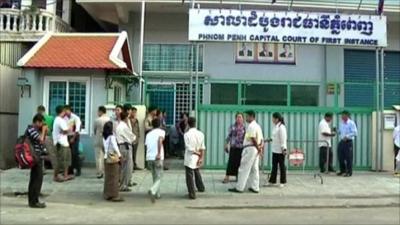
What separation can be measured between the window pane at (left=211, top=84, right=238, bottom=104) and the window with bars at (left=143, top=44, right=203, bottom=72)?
116 centimetres

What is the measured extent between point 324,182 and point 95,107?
22.3ft

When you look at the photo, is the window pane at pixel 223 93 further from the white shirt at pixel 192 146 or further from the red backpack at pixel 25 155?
the red backpack at pixel 25 155

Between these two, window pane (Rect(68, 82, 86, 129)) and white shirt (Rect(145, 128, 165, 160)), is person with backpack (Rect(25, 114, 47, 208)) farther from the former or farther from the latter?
window pane (Rect(68, 82, 86, 129))

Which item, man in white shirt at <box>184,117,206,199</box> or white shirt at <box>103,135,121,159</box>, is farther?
man in white shirt at <box>184,117,206,199</box>

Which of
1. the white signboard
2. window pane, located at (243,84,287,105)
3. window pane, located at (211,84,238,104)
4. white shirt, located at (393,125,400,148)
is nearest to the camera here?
the white signboard

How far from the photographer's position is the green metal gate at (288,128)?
56.4 feet

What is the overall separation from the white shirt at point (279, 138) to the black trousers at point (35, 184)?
5.36 meters

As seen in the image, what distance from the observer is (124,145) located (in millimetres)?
13289

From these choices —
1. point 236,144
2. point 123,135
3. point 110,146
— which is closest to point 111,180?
point 110,146

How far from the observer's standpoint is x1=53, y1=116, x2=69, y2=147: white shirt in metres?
14.6

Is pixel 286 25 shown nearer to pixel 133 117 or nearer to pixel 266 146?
pixel 266 146

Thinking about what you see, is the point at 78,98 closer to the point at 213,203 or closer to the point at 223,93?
the point at 223,93

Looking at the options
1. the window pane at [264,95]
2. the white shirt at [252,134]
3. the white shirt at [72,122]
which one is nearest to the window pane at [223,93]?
the window pane at [264,95]

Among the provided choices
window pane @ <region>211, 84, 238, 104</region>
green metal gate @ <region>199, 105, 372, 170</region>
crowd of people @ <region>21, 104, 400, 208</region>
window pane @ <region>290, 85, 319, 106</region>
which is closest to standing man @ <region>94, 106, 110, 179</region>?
crowd of people @ <region>21, 104, 400, 208</region>
